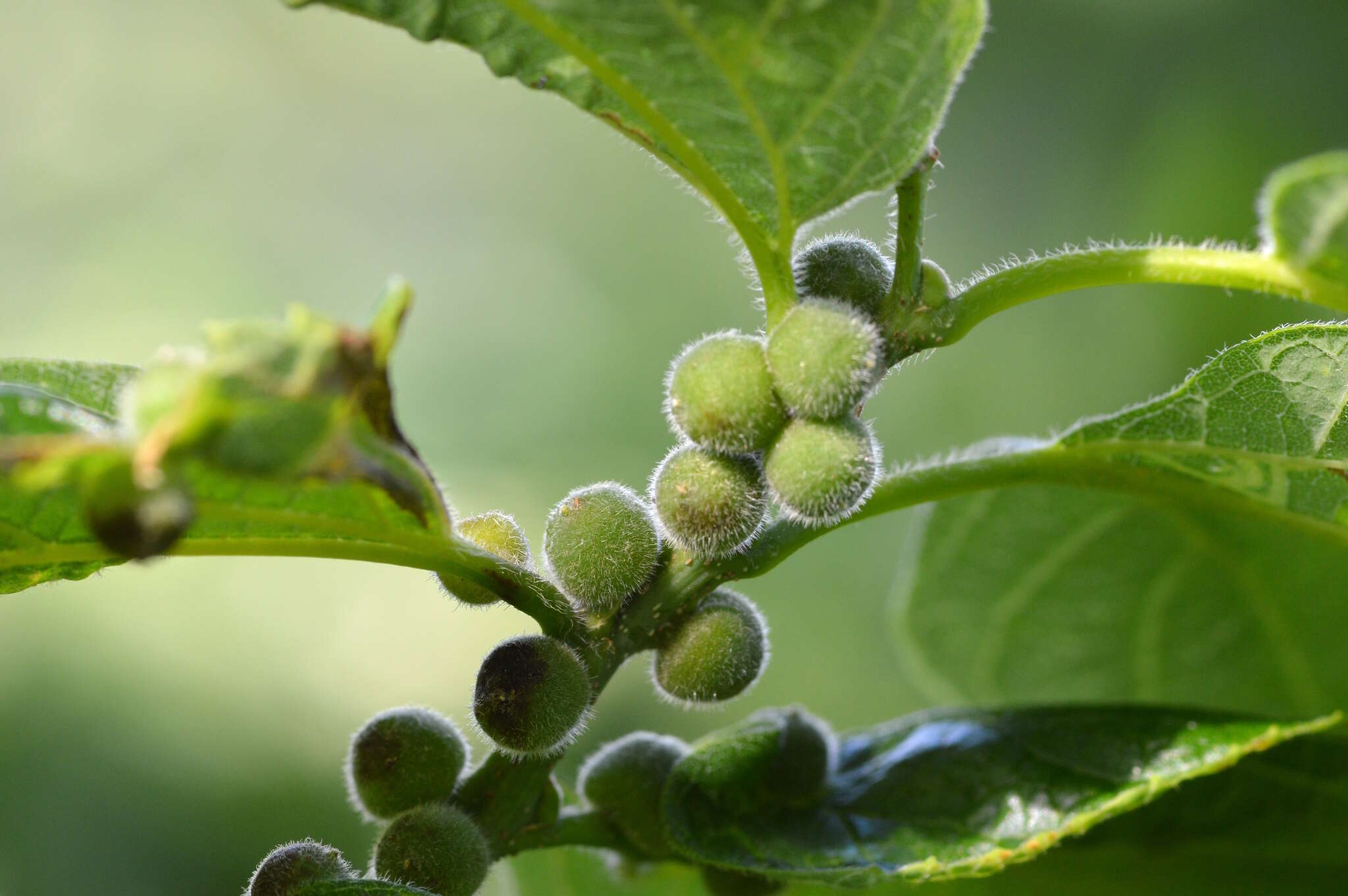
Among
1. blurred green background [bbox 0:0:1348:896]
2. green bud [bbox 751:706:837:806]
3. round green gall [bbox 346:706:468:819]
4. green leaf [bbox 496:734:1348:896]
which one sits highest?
blurred green background [bbox 0:0:1348:896]

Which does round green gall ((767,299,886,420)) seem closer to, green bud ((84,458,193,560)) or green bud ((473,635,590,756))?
green bud ((473,635,590,756))

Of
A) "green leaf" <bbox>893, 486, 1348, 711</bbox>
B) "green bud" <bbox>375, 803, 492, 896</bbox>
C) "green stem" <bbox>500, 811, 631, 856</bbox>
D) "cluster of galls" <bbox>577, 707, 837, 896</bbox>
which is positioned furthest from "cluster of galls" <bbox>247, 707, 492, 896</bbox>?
"green leaf" <bbox>893, 486, 1348, 711</bbox>

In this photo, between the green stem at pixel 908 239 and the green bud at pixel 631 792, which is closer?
the green stem at pixel 908 239

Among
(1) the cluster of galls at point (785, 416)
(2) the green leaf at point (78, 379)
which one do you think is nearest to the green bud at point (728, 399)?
(1) the cluster of galls at point (785, 416)

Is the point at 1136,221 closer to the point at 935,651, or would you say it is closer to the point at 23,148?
the point at 935,651

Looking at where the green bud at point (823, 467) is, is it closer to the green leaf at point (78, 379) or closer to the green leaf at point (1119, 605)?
the green leaf at point (78, 379)

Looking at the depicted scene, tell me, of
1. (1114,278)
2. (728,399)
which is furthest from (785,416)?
(1114,278)

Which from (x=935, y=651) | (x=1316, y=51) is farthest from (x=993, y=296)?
(x=1316, y=51)
